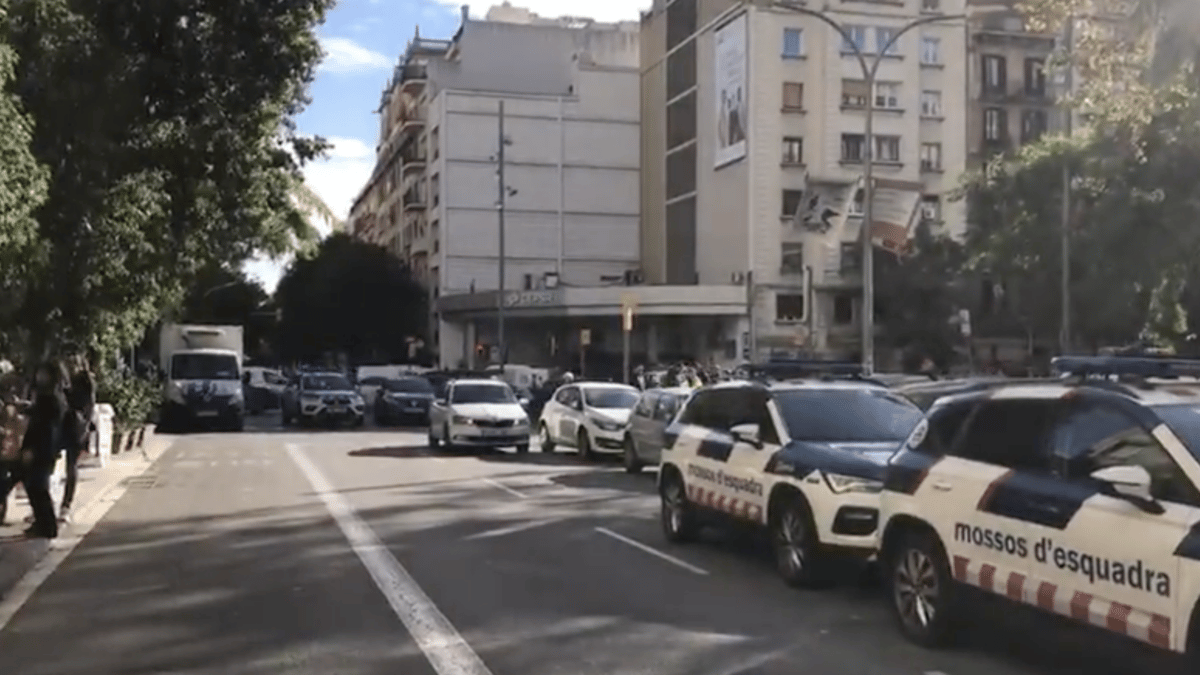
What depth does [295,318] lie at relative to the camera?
84.1m

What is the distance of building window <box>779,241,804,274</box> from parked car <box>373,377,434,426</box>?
73.5 feet

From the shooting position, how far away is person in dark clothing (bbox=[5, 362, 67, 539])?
45.0 ft

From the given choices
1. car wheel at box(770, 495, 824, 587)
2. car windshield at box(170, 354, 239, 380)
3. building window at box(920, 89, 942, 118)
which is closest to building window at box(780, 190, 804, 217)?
building window at box(920, 89, 942, 118)

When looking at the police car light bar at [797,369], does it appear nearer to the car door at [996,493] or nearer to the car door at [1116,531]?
the car door at [996,493]

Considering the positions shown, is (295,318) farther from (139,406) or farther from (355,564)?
(355,564)

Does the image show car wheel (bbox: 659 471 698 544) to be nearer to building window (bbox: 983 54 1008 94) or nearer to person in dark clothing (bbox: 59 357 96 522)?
person in dark clothing (bbox: 59 357 96 522)

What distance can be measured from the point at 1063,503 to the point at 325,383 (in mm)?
37326

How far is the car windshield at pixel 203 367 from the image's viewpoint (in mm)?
40188

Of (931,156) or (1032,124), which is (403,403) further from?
(1032,124)

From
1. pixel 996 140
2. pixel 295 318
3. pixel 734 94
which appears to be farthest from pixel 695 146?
pixel 295 318

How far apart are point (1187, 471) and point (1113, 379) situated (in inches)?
54.7

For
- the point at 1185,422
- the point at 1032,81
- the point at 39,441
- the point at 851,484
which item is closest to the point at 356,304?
the point at 1032,81

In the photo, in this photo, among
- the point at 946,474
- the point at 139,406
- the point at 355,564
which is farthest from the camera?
the point at 139,406

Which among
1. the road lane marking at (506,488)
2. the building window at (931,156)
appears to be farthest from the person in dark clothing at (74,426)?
the building window at (931,156)
